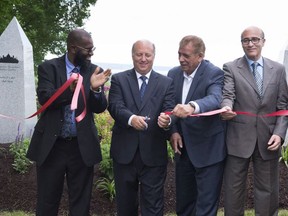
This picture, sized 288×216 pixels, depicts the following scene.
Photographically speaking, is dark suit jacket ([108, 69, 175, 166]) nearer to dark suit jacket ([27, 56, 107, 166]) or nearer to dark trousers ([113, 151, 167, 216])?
dark trousers ([113, 151, 167, 216])

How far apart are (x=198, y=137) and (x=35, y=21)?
18.9 meters

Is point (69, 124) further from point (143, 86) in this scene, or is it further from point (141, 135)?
point (143, 86)

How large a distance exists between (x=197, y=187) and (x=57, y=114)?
1652 mm

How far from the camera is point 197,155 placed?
4.51 metres

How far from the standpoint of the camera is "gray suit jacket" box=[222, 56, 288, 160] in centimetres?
445

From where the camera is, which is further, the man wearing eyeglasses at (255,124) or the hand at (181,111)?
the man wearing eyeglasses at (255,124)

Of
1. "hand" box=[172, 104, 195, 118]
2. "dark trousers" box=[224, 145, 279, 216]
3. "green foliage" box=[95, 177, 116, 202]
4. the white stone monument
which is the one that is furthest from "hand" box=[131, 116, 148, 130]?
the white stone monument

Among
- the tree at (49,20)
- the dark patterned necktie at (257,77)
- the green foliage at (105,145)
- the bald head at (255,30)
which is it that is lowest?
the green foliage at (105,145)

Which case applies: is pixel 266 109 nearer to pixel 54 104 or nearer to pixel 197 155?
pixel 197 155

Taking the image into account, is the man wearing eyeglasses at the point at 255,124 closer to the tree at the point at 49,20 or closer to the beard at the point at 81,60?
the beard at the point at 81,60

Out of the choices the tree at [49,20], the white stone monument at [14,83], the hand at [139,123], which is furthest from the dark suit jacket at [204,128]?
the tree at [49,20]

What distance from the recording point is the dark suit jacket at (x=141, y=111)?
4.38 m

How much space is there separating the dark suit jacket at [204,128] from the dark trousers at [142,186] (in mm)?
392

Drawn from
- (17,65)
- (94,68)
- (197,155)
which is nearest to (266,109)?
(197,155)
